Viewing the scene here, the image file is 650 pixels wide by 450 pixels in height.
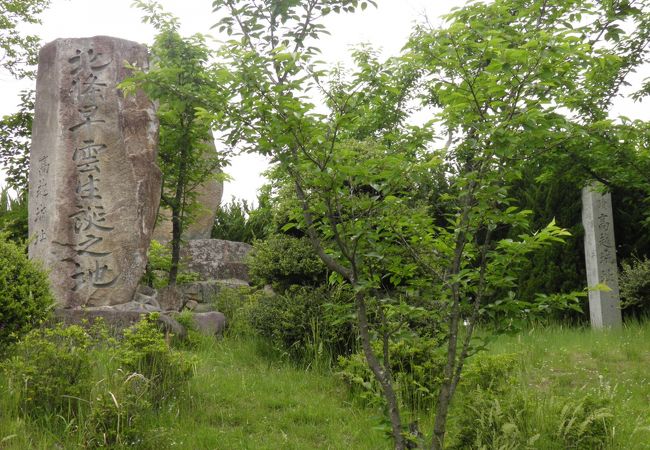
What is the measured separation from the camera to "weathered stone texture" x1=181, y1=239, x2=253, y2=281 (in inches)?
493

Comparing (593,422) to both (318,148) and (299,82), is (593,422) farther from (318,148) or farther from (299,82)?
(299,82)

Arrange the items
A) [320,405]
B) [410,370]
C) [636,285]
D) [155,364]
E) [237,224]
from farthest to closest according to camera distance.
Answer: [237,224]
[636,285]
[410,370]
[320,405]
[155,364]

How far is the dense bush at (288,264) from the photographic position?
762cm

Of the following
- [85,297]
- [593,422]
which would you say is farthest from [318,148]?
[85,297]

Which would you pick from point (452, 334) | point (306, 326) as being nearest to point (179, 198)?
point (306, 326)

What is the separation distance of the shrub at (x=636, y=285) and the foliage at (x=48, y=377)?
23.3 ft

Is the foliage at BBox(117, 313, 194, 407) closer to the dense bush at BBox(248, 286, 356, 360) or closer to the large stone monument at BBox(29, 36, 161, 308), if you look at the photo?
the dense bush at BBox(248, 286, 356, 360)

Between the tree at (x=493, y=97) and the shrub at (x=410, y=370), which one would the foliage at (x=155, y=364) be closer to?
the shrub at (x=410, y=370)

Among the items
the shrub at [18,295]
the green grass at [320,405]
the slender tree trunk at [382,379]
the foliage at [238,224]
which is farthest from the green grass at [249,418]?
the foliage at [238,224]

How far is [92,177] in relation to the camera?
8164mm

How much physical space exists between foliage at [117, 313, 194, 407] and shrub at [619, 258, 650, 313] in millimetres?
6339

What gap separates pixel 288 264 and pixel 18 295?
3024 mm

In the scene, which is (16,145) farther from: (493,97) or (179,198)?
(493,97)

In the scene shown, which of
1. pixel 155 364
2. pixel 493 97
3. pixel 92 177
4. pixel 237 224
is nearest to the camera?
Result: pixel 493 97
